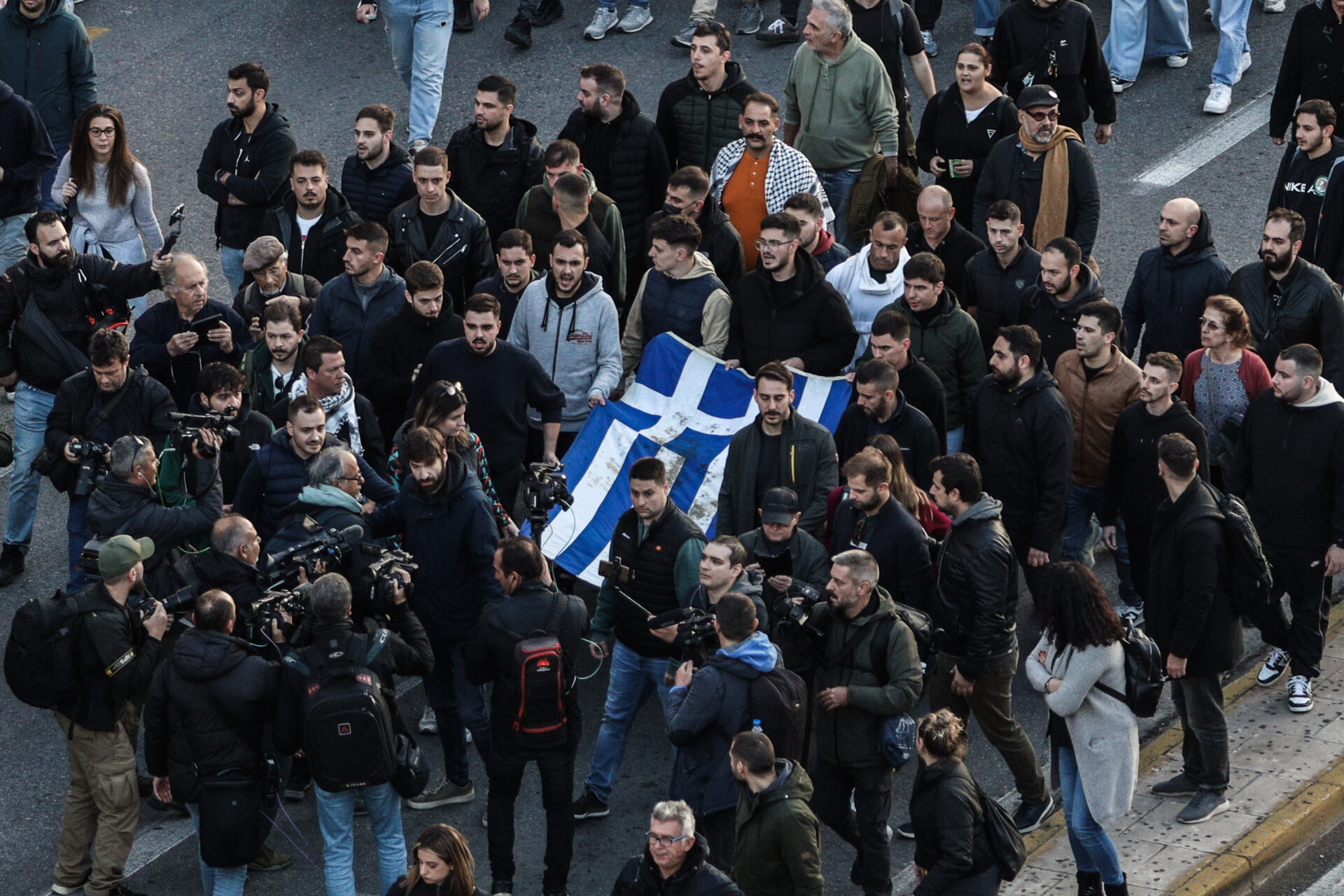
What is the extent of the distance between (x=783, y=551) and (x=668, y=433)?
6.92 feet

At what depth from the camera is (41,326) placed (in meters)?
11.3

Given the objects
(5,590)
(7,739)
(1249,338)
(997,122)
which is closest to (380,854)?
(7,739)

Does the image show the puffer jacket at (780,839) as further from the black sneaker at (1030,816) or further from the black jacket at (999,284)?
the black jacket at (999,284)

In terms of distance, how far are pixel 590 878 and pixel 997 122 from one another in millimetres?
6237

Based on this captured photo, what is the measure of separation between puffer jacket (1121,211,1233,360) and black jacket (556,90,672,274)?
3315mm

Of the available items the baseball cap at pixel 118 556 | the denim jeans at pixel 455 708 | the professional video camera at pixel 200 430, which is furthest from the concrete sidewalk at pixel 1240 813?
the professional video camera at pixel 200 430

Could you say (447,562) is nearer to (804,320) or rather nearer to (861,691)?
(861,691)

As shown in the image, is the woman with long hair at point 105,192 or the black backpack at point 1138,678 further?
the woman with long hair at point 105,192

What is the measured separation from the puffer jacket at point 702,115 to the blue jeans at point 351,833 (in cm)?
590

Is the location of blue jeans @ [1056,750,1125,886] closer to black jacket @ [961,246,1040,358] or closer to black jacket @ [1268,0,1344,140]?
black jacket @ [961,246,1040,358]

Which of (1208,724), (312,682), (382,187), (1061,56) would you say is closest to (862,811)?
(1208,724)

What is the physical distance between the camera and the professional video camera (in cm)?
991

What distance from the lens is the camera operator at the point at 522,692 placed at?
8.63 meters

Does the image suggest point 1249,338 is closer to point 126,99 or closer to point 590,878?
point 590,878
